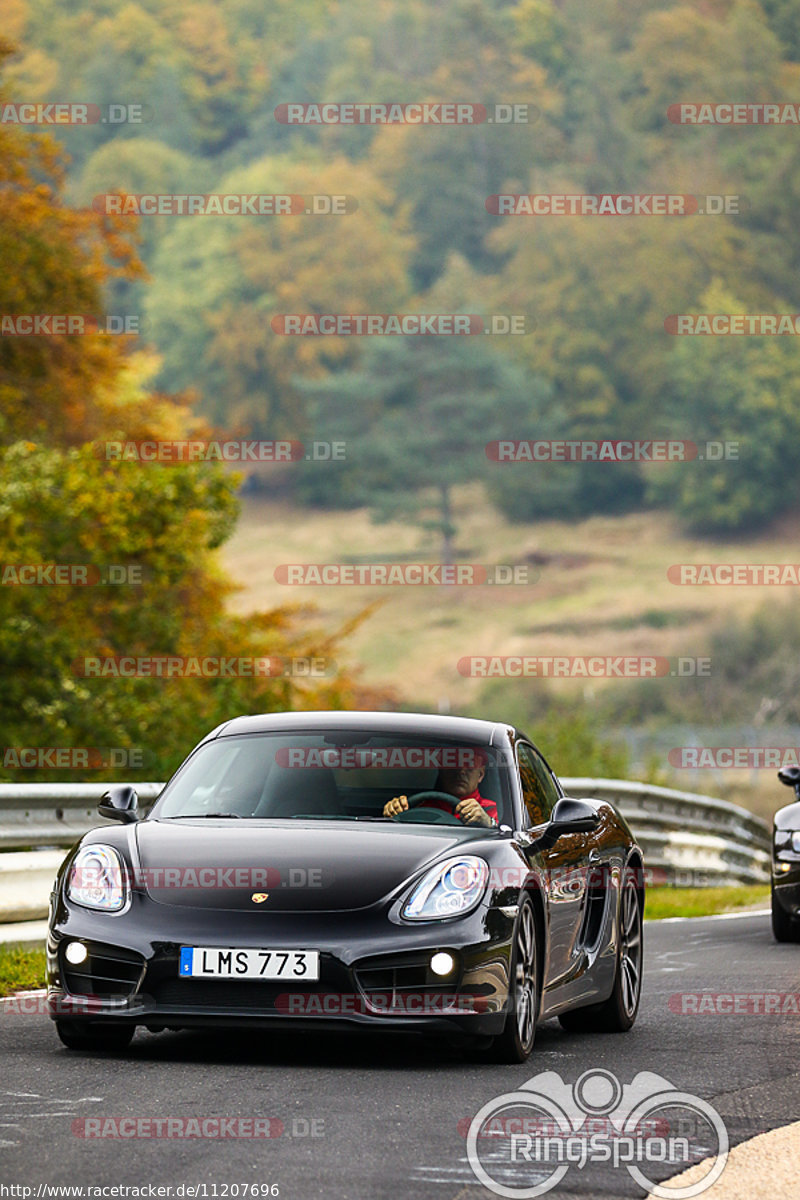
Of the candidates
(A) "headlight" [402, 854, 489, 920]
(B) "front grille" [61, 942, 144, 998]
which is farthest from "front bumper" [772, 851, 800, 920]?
(B) "front grille" [61, 942, 144, 998]

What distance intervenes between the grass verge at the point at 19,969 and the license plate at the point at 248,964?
2880 mm

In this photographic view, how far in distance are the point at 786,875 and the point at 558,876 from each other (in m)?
6.80

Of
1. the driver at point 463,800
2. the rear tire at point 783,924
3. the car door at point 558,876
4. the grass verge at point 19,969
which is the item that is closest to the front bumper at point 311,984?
the car door at point 558,876

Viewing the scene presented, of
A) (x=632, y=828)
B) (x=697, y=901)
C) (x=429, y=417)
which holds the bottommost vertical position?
(x=429, y=417)

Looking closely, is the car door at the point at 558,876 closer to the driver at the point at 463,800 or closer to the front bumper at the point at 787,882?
the driver at the point at 463,800

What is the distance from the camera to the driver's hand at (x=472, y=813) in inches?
336

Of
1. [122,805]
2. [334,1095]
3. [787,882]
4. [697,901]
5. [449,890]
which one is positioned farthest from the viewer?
[697,901]

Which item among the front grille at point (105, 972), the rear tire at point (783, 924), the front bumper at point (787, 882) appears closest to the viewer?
the front grille at point (105, 972)

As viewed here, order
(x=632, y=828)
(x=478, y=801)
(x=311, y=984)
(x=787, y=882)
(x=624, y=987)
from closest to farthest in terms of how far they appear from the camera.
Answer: (x=311, y=984) → (x=478, y=801) → (x=624, y=987) → (x=787, y=882) → (x=632, y=828)

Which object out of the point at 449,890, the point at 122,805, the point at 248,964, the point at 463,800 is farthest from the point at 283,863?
the point at 463,800

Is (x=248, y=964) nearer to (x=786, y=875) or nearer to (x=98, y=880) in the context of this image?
(x=98, y=880)

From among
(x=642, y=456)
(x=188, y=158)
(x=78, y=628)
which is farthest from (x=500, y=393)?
(x=78, y=628)

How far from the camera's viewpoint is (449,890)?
7.76 meters

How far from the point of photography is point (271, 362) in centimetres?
13150
